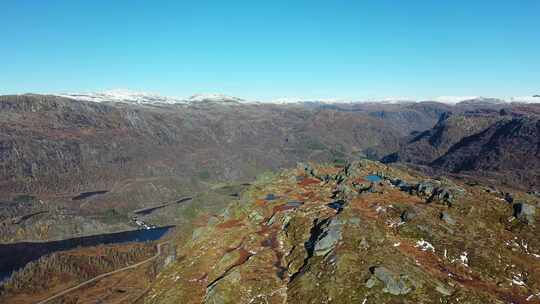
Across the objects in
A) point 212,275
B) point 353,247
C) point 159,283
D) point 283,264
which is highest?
point 353,247

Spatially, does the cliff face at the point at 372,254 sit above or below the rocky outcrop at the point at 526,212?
below

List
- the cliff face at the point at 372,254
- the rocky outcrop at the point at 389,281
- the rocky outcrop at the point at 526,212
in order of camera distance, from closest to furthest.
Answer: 1. the rocky outcrop at the point at 389,281
2. the cliff face at the point at 372,254
3. the rocky outcrop at the point at 526,212

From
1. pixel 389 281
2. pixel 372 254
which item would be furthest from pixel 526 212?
pixel 389 281

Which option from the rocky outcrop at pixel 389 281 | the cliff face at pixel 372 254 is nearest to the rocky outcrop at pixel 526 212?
the cliff face at pixel 372 254

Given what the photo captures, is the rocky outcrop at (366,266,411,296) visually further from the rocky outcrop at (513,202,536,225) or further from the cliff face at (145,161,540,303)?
the rocky outcrop at (513,202,536,225)

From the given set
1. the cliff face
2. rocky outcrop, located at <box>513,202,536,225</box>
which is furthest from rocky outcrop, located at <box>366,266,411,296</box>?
rocky outcrop, located at <box>513,202,536,225</box>

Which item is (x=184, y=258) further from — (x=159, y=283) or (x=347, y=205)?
(x=347, y=205)

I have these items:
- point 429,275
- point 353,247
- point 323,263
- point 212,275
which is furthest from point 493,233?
point 212,275

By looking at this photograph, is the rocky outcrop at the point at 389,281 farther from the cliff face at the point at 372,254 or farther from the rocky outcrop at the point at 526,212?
the rocky outcrop at the point at 526,212

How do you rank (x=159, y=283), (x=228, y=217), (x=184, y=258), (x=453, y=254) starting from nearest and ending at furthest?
(x=453, y=254), (x=159, y=283), (x=184, y=258), (x=228, y=217)
